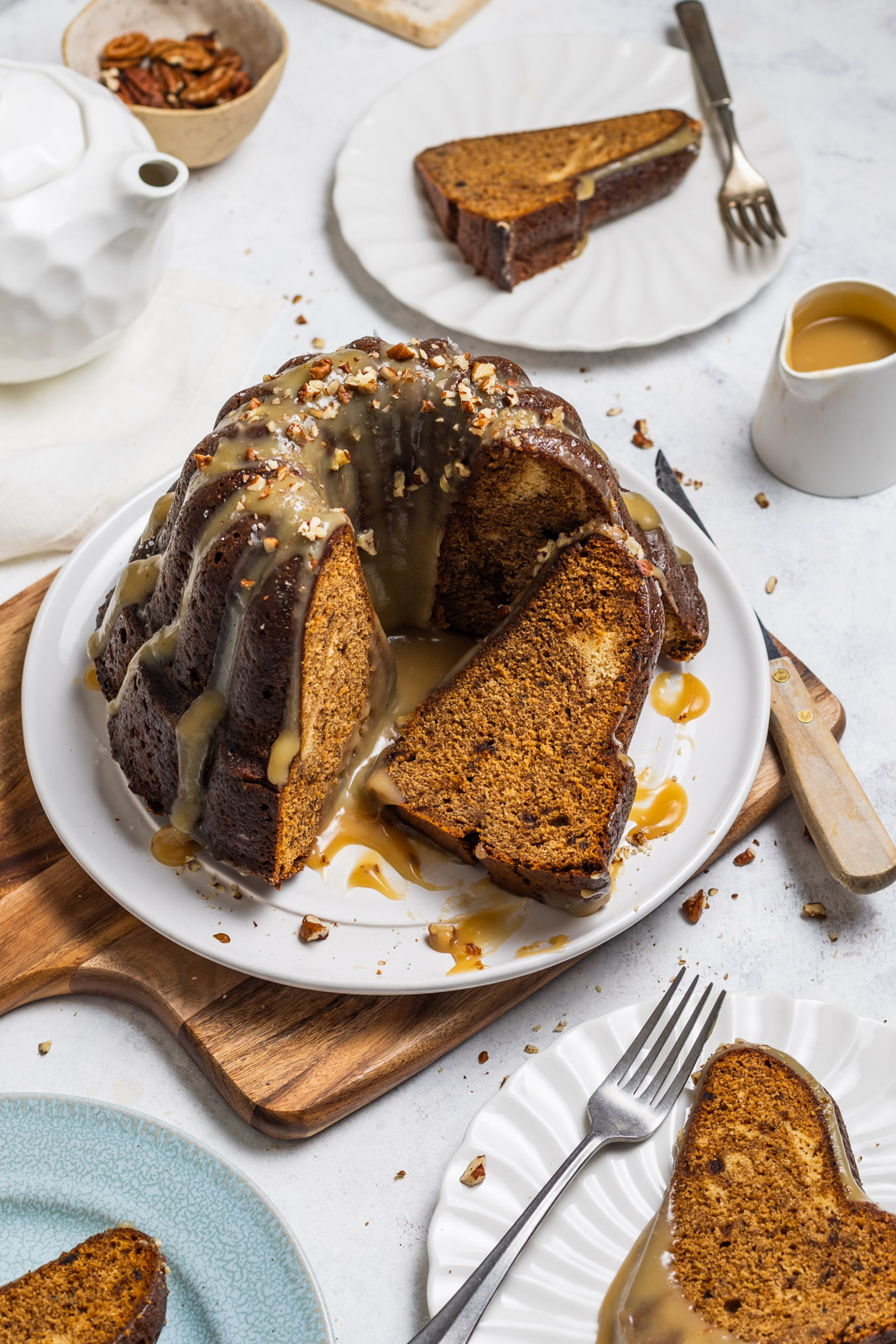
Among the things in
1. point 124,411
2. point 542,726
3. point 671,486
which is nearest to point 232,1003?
point 542,726

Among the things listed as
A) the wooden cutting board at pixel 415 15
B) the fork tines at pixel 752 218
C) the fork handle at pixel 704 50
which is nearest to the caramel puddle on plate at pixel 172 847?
the fork tines at pixel 752 218

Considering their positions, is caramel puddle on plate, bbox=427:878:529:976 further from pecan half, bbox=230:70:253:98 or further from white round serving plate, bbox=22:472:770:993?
pecan half, bbox=230:70:253:98

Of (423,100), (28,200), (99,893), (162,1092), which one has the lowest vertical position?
(162,1092)

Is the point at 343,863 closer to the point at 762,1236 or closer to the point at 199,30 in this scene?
the point at 762,1236

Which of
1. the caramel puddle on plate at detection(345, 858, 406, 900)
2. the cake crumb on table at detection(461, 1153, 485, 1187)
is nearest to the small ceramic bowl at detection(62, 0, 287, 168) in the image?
the caramel puddle on plate at detection(345, 858, 406, 900)

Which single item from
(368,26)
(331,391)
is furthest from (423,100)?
(331,391)

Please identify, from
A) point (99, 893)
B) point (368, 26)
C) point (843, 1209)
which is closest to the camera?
point (843, 1209)

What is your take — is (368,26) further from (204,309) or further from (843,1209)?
(843,1209)
